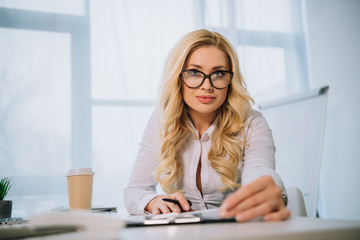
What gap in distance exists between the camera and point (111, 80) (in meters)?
2.65

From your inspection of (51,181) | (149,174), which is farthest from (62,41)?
(149,174)

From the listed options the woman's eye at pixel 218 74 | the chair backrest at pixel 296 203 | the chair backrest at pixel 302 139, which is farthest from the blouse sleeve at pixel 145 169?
the chair backrest at pixel 302 139

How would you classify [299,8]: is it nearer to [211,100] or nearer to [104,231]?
[211,100]

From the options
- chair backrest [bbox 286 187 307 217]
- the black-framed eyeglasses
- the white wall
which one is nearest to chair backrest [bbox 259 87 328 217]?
the white wall

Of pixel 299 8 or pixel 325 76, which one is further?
pixel 299 8

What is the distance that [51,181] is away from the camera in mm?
2395

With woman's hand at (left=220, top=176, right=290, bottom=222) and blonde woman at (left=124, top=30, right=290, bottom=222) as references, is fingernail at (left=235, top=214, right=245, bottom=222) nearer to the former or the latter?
woman's hand at (left=220, top=176, right=290, bottom=222)

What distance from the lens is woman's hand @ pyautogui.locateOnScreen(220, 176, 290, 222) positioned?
22.7 inches

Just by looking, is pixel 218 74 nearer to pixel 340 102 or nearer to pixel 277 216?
pixel 277 216

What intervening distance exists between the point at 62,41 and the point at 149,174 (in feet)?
5.43

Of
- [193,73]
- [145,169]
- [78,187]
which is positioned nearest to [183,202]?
[78,187]

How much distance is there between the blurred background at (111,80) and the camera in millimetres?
2381

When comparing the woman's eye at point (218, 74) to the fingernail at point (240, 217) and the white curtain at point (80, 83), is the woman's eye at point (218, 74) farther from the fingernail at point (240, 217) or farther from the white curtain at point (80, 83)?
the white curtain at point (80, 83)

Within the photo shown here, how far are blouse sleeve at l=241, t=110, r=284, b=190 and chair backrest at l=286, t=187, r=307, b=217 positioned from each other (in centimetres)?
24
